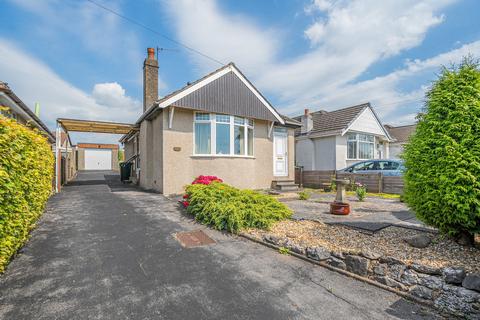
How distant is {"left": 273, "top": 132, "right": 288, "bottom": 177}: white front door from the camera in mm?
13953

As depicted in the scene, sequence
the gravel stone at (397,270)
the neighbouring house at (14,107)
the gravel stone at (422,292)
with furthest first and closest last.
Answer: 1. the neighbouring house at (14,107)
2. the gravel stone at (397,270)
3. the gravel stone at (422,292)

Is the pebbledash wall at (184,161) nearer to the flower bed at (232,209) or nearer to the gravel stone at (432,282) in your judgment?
the flower bed at (232,209)

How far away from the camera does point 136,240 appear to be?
4.99 m

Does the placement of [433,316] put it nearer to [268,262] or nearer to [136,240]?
[268,262]

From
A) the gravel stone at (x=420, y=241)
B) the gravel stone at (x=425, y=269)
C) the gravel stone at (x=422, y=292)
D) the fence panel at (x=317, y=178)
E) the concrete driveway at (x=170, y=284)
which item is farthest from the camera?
the fence panel at (x=317, y=178)

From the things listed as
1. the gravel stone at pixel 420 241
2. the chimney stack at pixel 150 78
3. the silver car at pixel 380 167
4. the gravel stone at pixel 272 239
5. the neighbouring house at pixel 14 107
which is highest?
the chimney stack at pixel 150 78

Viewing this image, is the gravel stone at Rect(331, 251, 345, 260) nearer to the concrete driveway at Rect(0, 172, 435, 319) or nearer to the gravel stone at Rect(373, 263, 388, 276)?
the concrete driveway at Rect(0, 172, 435, 319)

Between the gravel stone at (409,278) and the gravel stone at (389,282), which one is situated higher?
the gravel stone at (409,278)

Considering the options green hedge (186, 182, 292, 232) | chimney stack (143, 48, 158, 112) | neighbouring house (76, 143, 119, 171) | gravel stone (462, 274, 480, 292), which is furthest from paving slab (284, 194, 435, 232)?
neighbouring house (76, 143, 119, 171)

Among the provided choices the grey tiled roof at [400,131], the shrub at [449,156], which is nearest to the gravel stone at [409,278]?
the shrub at [449,156]

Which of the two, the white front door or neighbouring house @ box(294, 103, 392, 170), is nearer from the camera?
the white front door

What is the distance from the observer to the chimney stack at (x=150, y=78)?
44.4 ft

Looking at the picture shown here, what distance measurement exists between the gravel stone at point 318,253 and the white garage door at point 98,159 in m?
45.7

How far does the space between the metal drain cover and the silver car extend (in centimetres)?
1122
